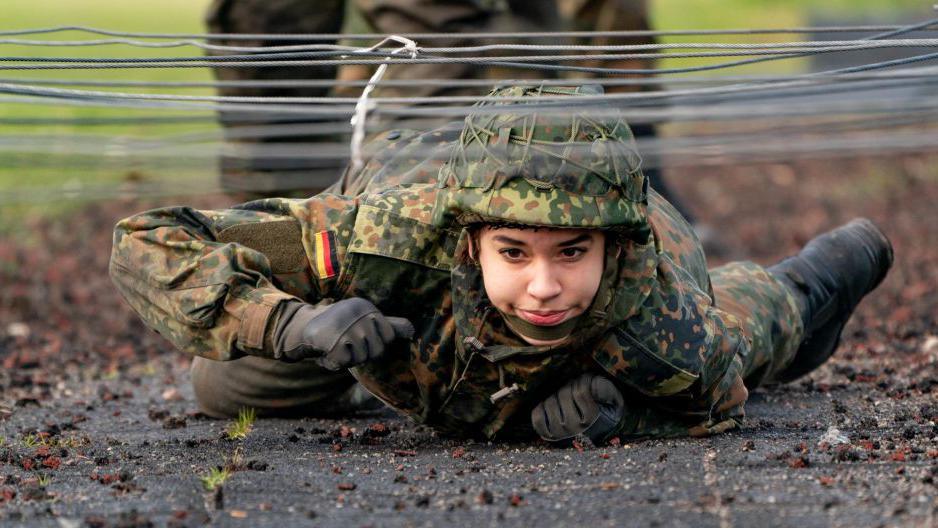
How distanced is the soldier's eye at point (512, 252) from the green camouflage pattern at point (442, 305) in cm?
12

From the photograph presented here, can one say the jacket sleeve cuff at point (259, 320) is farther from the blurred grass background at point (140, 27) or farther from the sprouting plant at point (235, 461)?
the blurred grass background at point (140, 27)

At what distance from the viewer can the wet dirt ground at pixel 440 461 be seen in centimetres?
324

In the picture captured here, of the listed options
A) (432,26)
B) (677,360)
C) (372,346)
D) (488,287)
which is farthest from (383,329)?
(432,26)

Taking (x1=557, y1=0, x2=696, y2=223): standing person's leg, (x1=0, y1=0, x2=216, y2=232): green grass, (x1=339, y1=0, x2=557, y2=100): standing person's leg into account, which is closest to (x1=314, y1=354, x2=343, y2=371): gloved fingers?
(x1=0, y1=0, x2=216, y2=232): green grass

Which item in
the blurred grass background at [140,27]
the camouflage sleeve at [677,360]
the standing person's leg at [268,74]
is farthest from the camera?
the blurred grass background at [140,27]

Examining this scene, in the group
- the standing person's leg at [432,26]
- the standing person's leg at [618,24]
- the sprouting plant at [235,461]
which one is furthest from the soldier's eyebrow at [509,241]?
the standing person's leg at [618,24]

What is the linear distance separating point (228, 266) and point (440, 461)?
2.47 ft

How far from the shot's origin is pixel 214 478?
356cm

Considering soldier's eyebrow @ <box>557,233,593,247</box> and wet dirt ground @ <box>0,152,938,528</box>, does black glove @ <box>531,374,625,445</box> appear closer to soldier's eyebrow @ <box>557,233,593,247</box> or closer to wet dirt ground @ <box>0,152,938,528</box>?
wet dirt ground @ <box>0,152,938,528</box>

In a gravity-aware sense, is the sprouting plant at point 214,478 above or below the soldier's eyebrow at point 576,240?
below

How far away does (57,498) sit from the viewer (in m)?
3.48

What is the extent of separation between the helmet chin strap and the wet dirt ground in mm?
322

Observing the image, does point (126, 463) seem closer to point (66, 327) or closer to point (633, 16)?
point (66, 327)

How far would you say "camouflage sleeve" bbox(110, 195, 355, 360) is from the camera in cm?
369
